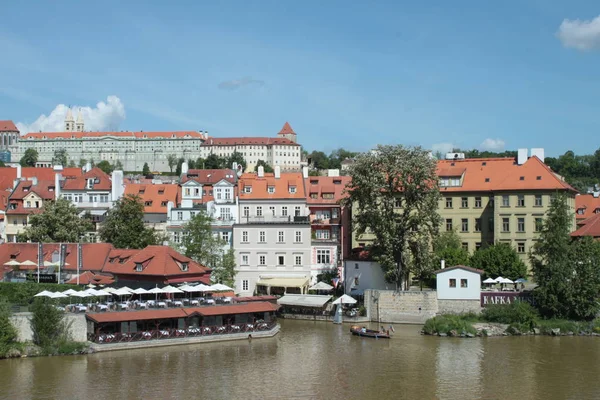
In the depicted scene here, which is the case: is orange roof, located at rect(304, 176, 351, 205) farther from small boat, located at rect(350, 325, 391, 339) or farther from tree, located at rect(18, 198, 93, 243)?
tree, located at rect(18, 198, 93, 243)

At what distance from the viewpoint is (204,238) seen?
57156 mm

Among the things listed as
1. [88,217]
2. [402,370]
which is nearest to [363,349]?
[402,370]

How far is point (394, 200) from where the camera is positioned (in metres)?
53.8

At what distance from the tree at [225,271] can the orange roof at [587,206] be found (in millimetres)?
39686

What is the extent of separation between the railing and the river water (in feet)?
3.22

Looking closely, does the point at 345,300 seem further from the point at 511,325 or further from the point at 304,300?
the point at 511,325

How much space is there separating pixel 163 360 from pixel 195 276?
449 inches

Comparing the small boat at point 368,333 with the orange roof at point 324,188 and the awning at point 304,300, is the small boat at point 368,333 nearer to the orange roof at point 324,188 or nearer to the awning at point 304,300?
the awning at point 304,300

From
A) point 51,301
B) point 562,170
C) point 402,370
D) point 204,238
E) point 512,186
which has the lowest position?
point 402,370

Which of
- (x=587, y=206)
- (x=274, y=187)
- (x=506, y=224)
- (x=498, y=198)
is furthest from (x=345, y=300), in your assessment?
(x=587, y=206)

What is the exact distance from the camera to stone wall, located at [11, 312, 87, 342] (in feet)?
134

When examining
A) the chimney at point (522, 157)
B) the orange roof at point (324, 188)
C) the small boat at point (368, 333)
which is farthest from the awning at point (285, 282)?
the chimney at point (522, 157)

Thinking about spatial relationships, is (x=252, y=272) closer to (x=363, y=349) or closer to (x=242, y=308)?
(x=242, y=308)

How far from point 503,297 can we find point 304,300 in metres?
14.0
